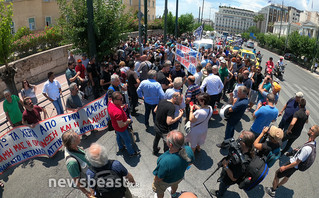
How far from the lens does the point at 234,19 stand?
17375 cm

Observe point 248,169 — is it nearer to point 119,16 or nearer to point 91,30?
point 91,30

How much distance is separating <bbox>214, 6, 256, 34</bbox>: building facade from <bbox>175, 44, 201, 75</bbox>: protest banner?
17969 centimetres

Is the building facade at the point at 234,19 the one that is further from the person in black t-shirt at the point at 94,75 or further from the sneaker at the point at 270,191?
the sneaker at the point at 270,191

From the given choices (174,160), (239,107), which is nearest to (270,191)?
(239,107)

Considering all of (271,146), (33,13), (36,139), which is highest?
(33,13)

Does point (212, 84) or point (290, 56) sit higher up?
point (290, 56)

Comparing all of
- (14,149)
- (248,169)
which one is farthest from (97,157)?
(14,149)

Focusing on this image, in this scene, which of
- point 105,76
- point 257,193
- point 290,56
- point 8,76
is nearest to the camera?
point 257,193

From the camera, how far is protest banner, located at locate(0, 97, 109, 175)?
4.36m

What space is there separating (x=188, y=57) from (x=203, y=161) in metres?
6.17

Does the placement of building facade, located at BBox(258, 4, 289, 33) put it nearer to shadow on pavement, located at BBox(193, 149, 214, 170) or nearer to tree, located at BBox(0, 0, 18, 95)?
shadow on pavement, located at BBox(193, 149, 214, 170)

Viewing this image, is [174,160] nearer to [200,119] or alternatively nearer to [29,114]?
[200,119]

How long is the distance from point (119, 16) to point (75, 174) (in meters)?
7.93

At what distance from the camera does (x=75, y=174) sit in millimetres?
2867
